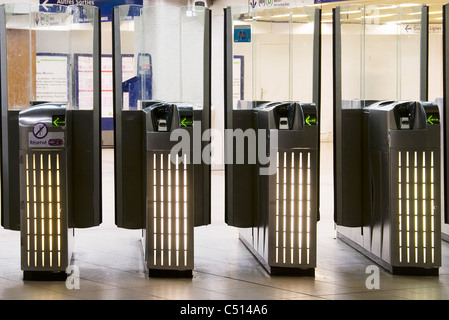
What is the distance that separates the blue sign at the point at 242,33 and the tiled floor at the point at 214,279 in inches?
69.2

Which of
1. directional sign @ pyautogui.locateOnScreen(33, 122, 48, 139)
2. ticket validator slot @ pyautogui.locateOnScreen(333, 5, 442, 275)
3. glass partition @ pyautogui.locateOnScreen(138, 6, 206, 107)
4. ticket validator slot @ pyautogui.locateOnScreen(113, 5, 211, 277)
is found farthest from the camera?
glass partition @ pyautogui.locateOnScreen(138, 6, 206, 107)

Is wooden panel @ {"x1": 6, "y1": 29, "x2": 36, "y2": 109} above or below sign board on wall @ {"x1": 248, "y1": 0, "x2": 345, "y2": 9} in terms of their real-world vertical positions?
below

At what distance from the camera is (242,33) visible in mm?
6410

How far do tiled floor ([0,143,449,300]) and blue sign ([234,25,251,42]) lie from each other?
5.77 feet

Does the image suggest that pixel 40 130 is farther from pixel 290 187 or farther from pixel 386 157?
pixel 386 157

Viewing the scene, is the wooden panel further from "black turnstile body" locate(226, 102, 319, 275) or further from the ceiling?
the ceiling

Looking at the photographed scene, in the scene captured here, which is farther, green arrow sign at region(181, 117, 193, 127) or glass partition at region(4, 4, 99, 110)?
glass partition at region(4, 4, 99, 110)

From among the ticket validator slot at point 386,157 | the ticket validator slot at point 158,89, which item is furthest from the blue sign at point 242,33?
the ticket validator slot at point 386,157

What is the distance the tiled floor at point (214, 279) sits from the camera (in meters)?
4.96

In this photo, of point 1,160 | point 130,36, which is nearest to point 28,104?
point 1,160

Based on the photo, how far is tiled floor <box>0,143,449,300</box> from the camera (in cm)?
496

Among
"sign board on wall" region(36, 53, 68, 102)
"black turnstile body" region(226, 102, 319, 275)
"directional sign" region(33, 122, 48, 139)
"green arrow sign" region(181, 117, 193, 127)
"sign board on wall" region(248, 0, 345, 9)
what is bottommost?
"black turnstile body" region(226, 102, 319, 275)

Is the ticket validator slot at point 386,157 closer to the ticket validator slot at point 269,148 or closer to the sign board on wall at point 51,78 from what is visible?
the ticket validator slot at point 269,148

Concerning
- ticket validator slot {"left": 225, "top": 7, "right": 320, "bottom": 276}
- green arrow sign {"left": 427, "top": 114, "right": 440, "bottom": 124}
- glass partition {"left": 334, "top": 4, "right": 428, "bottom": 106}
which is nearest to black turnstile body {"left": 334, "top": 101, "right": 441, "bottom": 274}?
green arrow sign {"left": 427, "top": 114, "right": 440, "bottom": 124}
